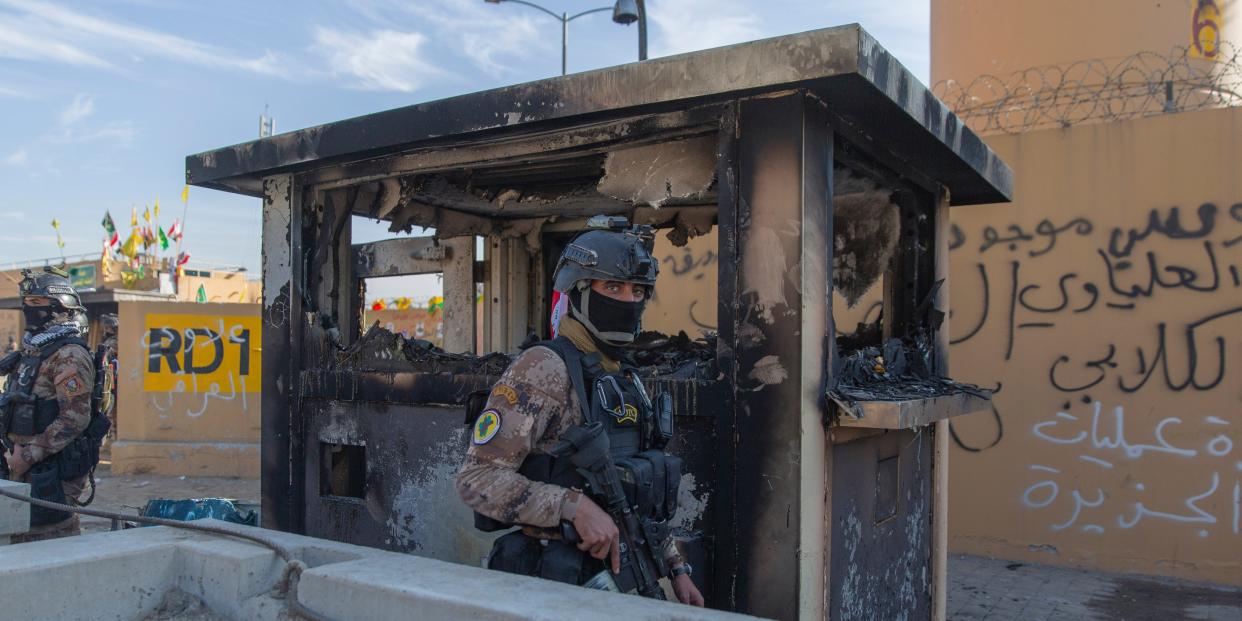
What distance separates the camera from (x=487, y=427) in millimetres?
2504

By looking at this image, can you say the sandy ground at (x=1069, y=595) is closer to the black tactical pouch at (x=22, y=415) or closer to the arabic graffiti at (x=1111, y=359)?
the arabic graffiti at (x=1111, y=359)

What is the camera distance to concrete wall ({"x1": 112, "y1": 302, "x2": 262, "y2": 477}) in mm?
10336

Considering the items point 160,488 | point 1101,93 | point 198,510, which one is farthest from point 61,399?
point 1101,93

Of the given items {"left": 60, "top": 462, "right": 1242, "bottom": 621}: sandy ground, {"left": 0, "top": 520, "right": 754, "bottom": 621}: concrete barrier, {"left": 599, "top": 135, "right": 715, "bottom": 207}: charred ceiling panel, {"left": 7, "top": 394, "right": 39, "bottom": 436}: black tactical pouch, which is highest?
{"left": 599, "top": 135, "right": 715, "bottom": 207}: charred ceiling panel

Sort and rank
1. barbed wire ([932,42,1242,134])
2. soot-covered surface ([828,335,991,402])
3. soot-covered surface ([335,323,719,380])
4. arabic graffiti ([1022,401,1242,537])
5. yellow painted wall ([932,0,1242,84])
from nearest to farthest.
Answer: soot-covered surface ([828,335,991,402])
soot-covered surface ([335,323,719,380])
arabic graffiti ([1022,401,1242,537])
barbed wire ([932,42,1242,134])
yellow painted wall ([932,0,1242,84])

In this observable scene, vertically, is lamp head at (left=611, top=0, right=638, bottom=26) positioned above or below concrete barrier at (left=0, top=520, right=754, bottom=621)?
above

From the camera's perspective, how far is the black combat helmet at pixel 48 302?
17.7 feet

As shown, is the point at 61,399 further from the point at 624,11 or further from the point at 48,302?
the point at 624,11

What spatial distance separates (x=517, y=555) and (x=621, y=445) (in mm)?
450

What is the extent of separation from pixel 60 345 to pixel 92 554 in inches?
133

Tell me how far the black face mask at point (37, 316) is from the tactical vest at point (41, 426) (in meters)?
0.20

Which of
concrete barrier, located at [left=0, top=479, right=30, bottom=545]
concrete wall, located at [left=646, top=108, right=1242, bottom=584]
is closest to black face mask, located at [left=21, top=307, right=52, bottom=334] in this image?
concrete barrier, located at [left=0, top=479, right=30, bottom=545]

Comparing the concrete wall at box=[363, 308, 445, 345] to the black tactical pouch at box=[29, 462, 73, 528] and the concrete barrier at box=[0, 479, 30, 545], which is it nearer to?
the black tactical pouch at box=[29, 462, 73, 528]

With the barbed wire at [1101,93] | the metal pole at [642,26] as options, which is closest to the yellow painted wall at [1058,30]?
the barbed wire at [1101,93]
